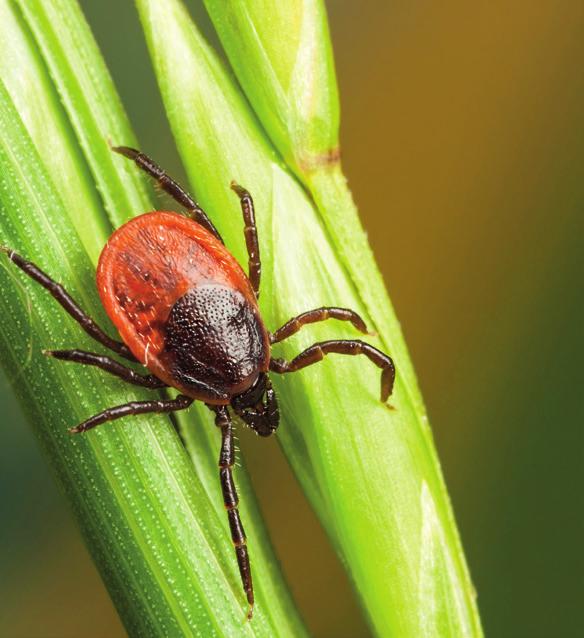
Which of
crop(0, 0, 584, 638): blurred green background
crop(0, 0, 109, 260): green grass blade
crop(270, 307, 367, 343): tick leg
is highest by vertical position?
crop(0, 0, 109, 260): green grass blade

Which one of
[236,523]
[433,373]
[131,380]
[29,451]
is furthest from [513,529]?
[131,380]

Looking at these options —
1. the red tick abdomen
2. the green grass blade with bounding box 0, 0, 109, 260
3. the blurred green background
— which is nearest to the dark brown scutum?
the red tick abdomen

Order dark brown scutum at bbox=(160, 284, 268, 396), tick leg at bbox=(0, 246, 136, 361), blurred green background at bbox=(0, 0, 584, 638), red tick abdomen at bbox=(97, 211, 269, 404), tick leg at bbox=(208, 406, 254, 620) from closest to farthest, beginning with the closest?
tick leg at bbox=(0, 246, 136, 361)
tick leg at bbox=(208, 406, 254, 620)
red tick abdomen at bbox=(97, 211, 269, 404)
dark brown scutum at bbox=(160, 284, 268, 396)
blurred green background at bbox=(0, 0, 584, 638)

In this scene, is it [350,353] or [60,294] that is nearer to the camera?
Answer: [60,294]

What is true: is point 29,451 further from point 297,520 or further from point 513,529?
point 513,529

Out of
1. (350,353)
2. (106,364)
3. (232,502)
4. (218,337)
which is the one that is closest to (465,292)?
(218,337)

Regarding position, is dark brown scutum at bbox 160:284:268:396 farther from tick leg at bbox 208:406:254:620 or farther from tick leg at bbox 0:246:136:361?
tick leg at bbox 0:246:136:361

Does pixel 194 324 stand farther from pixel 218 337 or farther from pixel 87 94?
pixel 87 94
